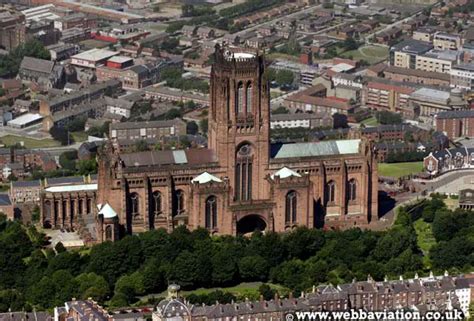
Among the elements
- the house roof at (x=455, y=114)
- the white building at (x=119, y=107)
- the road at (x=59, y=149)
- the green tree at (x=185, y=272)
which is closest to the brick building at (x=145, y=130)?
the road at (x=59, y=149)

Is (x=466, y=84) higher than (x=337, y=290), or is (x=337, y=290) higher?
(x=337, y=290)

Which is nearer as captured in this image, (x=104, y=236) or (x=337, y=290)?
(x=337, y=290)

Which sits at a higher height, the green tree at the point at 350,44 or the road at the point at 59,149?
the road at the point at 59,149

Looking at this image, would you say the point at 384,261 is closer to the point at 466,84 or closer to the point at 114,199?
the point at 114,199

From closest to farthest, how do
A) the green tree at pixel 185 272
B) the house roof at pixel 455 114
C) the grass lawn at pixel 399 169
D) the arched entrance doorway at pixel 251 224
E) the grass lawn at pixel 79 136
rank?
the green tree at pixel 185 272
the arched entrance doorway at pixel 251 224
the grass lawn at pixel 399 169
the grass lawn at pixel 79 136
the house roof at pixel 455 114

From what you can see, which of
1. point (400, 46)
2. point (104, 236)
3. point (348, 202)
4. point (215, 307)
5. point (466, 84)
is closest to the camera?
point (215, 307)

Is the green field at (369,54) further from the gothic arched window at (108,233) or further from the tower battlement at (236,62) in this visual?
the gothic arched window at (108,233)

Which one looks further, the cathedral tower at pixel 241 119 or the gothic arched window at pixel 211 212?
the cathedral tower at pixel 241 119

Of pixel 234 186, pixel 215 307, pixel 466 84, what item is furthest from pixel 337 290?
pixel 466 84
